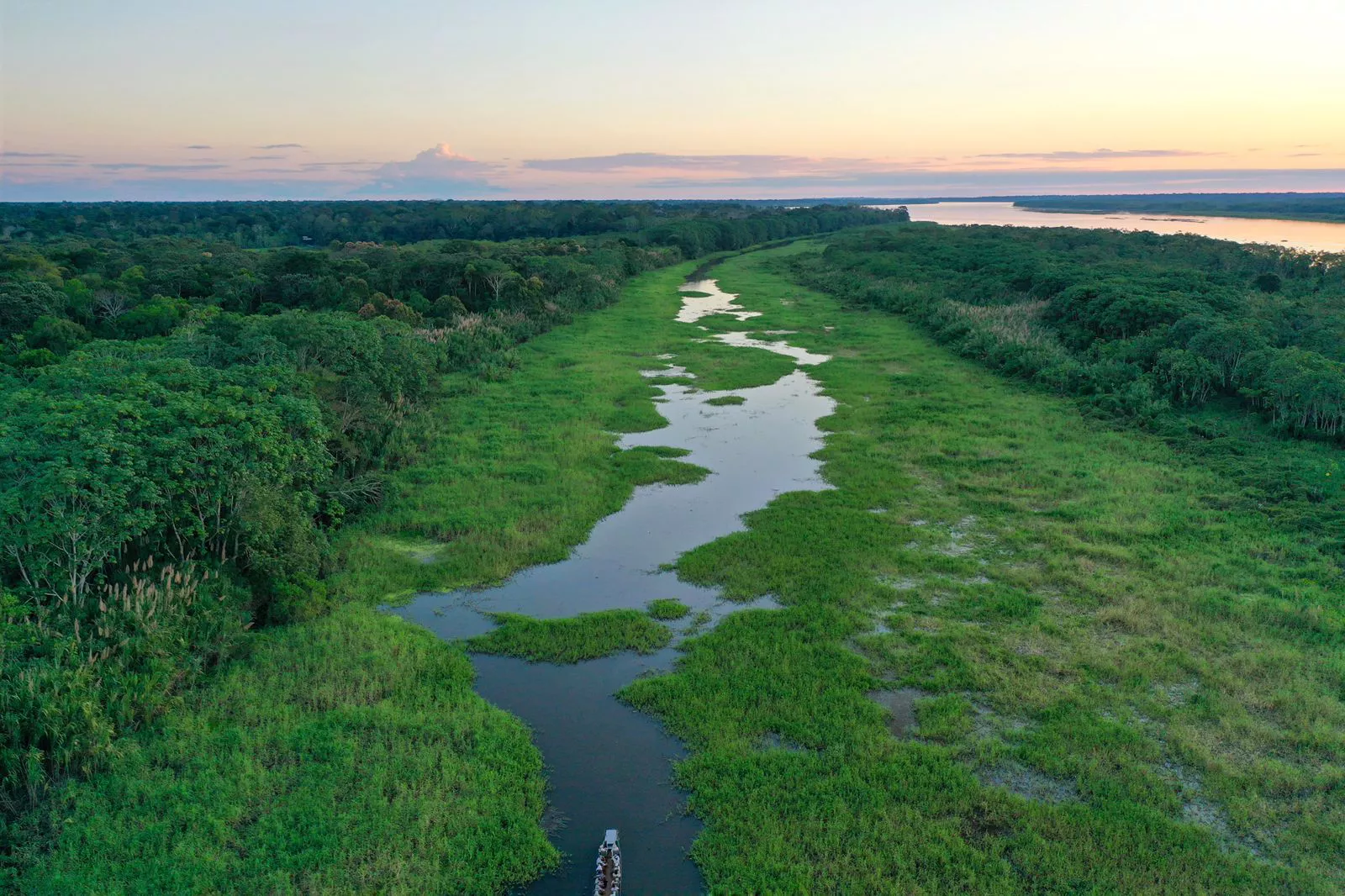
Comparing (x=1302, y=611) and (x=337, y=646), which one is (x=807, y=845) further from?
(x=1302, y=611)

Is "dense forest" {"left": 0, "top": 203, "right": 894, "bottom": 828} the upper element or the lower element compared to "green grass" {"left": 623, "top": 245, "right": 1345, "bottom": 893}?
upper

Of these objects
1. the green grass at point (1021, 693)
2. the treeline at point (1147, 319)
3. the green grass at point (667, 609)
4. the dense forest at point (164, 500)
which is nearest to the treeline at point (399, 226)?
the treeline at point (1147, 319)

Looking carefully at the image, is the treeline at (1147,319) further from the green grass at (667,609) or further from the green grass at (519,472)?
the green grass at (667,609)

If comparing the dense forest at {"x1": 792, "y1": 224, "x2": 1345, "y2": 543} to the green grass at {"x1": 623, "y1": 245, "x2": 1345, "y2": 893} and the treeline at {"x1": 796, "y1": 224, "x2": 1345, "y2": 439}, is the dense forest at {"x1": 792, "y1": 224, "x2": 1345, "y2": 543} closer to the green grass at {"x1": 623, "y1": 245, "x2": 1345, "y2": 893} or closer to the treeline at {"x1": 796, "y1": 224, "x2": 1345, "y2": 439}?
the treeline at {"x1": 796, "y1": 224, "x2": 1345, "y2": 439}

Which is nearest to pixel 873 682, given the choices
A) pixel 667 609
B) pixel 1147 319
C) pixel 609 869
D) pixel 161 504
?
pixel 667 609

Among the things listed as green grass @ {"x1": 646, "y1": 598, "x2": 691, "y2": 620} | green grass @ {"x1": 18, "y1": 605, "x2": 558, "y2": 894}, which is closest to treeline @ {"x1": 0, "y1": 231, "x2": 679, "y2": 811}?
Result: green grass @ {"x1": 18, "y1": 605, "x2": 558, "y2": 894}

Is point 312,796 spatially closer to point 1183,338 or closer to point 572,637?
point 572,637
